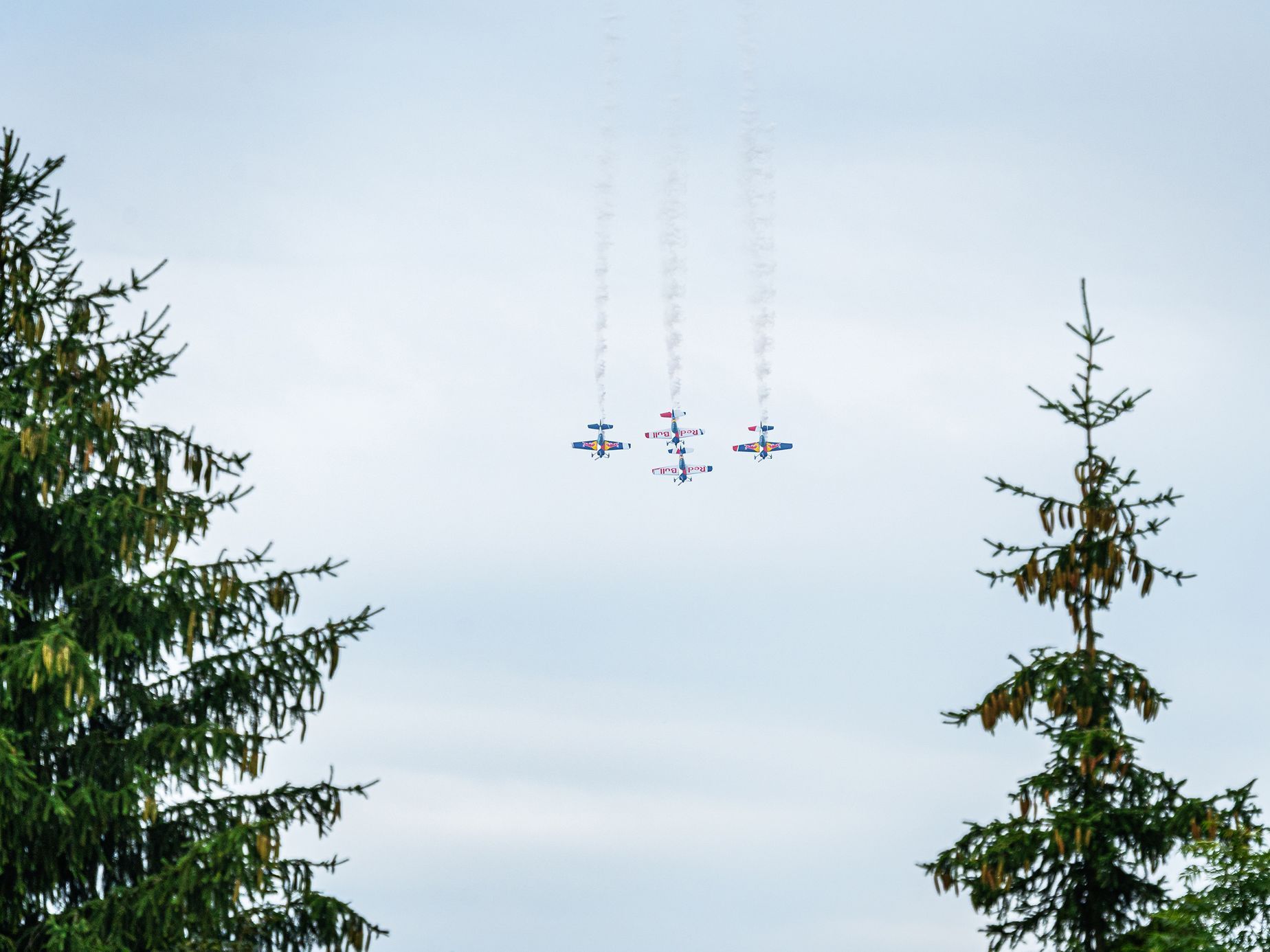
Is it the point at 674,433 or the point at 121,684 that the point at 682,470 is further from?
the point at 121,684

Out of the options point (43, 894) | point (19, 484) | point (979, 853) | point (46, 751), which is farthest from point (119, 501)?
point (979, 853)

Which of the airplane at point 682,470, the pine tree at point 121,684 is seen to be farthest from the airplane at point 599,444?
the pine tree at point 121,684

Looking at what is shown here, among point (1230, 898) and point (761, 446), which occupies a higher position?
point (761, 446)

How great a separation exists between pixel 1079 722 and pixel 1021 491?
2240 mm

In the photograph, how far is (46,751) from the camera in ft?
44.0

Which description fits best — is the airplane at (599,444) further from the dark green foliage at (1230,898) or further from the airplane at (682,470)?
the dark green foliage at (1230,898)

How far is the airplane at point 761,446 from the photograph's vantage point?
91.2m

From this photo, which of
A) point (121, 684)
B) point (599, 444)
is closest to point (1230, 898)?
point (121, 684)

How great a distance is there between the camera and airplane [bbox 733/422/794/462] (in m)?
91.2

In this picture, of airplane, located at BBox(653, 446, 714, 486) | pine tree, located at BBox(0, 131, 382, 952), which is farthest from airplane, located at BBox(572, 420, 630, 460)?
pine tree, located at BBox(0, 131, 382, 952)

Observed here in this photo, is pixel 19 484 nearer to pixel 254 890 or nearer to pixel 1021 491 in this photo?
pixel 254 890

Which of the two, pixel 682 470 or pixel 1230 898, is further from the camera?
pixel 682 470

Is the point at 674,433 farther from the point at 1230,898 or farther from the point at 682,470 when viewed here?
the point at 1230,898

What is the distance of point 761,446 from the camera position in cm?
9188
